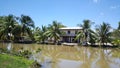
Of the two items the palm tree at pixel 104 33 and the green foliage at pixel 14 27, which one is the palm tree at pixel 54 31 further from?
the palm tree at pixel 104 33

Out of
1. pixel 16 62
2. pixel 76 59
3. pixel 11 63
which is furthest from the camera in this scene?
pixel 76 59

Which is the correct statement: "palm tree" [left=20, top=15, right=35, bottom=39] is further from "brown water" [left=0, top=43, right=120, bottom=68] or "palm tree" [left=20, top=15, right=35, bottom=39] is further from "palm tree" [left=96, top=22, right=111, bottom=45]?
"brown water" [left=0, top=43, right=120, bottom=68]

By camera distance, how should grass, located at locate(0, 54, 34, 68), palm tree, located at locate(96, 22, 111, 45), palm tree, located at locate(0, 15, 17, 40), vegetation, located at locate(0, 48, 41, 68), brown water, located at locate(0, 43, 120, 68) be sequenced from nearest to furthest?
1. grass, located at locate(0, 54, 34, 68)
2. vegetation, located at locate(0, 48, 41, 68)
3. brown water, located at locate(0, 43, 120, 68)
4. palm tree, located at locate(96, 22, 111, 45)
5. palm tree, located at locate(0, 15, 17, 40)

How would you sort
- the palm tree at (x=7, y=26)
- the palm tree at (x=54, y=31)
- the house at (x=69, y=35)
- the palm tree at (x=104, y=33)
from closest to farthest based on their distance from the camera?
the palm tree at (x=104, y=33) < the palm tree at (x=54, y=31) < the palm tree at (x=7, y=26) < the house at (x=69, y=35)

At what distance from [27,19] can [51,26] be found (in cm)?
686

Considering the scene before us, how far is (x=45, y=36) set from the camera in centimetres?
4116

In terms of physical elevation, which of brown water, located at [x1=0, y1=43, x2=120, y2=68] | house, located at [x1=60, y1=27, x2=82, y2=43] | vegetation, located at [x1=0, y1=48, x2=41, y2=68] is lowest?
brown water, located at [x1=0, y1=43, x2=120, y2=68]

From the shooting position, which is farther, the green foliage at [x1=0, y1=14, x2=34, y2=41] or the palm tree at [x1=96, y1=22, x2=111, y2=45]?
the green foliage at [x1=0, y1=14, x2=34, y2=41]

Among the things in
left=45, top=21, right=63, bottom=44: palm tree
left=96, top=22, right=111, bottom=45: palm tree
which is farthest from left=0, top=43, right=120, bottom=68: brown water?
left=45, top=21, right=63, bottom=44: palm tree

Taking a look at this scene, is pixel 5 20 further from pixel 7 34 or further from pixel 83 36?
pixel 83 36

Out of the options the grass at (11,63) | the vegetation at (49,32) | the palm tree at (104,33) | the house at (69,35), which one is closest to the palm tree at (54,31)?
the vegetation at (49,32)

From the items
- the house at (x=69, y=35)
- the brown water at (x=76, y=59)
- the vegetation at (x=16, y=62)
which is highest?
the house at (x=69, y=35)

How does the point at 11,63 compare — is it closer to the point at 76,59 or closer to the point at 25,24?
the point at 76,59

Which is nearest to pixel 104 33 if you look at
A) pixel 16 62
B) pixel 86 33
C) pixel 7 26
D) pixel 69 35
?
pixel 86 33
